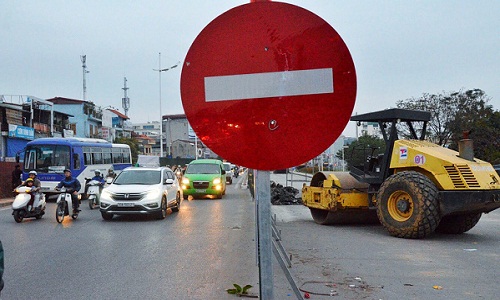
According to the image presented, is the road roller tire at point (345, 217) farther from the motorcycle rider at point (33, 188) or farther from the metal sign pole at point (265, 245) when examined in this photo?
the metal sign pole at point (265, 245)

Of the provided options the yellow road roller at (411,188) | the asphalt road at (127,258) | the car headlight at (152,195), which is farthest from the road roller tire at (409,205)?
the car headlight at (152,195)

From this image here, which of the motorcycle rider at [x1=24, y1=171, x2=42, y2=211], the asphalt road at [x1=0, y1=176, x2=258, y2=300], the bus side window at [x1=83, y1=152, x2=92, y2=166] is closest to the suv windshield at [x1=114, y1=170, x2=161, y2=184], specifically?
the asphalt road at [x1=0, y1=176, x2=258, y2=300]

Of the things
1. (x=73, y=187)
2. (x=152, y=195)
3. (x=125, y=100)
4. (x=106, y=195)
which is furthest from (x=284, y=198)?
(x=125, y=100)

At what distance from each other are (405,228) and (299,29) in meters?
8.60

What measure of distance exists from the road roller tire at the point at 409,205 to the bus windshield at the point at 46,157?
17.4 meters

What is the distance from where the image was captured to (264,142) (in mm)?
2400

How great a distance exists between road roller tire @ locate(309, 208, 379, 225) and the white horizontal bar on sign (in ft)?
33.6

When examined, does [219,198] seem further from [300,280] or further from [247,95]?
[247,95]

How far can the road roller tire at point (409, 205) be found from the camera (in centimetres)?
984

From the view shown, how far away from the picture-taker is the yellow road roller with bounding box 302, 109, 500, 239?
977 centimetres

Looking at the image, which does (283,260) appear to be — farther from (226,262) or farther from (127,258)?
(127,258)

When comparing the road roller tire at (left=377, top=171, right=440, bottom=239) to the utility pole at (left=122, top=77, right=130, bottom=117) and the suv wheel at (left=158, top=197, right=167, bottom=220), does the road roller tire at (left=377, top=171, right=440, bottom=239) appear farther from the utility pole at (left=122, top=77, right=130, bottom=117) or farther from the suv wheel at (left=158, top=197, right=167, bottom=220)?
the utility pole at (left=122, top=77, right=130, bottom=117)

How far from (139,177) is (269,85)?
14527 mm

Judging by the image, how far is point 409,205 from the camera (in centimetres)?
1038
